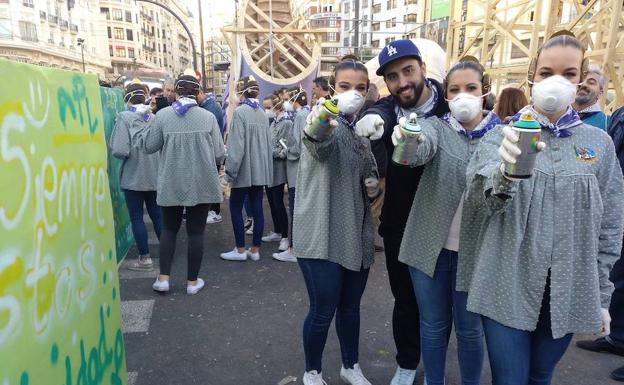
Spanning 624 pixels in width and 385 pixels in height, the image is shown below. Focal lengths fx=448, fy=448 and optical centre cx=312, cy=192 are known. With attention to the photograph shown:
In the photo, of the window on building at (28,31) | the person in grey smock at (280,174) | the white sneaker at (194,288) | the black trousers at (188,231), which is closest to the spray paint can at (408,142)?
the black trousers at (188,231)

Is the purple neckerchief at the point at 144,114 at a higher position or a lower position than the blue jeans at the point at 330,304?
higher

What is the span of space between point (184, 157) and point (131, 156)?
3.05 feet

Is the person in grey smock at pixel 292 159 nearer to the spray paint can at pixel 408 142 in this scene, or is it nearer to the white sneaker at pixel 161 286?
the white sneaker at pixel 161 286

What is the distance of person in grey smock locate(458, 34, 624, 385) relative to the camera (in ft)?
5.01

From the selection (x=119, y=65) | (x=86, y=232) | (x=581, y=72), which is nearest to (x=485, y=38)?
(x=581, y=72)

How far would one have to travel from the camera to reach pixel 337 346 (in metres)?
3.08

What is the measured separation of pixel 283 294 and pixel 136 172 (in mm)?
1847

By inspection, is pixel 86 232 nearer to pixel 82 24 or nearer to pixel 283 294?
pixel 283 294

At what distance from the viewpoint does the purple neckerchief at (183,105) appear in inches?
143

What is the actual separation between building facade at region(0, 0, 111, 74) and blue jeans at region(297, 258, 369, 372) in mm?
43745

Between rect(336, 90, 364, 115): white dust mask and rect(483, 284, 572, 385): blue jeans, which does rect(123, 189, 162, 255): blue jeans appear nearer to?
rect(336, 90, 364, 115): white dust mask

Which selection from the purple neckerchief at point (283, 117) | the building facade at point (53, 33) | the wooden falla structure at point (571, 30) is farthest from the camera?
the building facade at point (53, 33)

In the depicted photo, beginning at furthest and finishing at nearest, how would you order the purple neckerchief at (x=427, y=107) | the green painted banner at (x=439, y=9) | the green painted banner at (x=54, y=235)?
the green painted banner at (x=439, y=9) → the purple neckerchief at (x=427, y=107) → the green painted banner at (x=54, y=235)

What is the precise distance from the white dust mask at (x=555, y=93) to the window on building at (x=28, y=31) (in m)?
57.4
